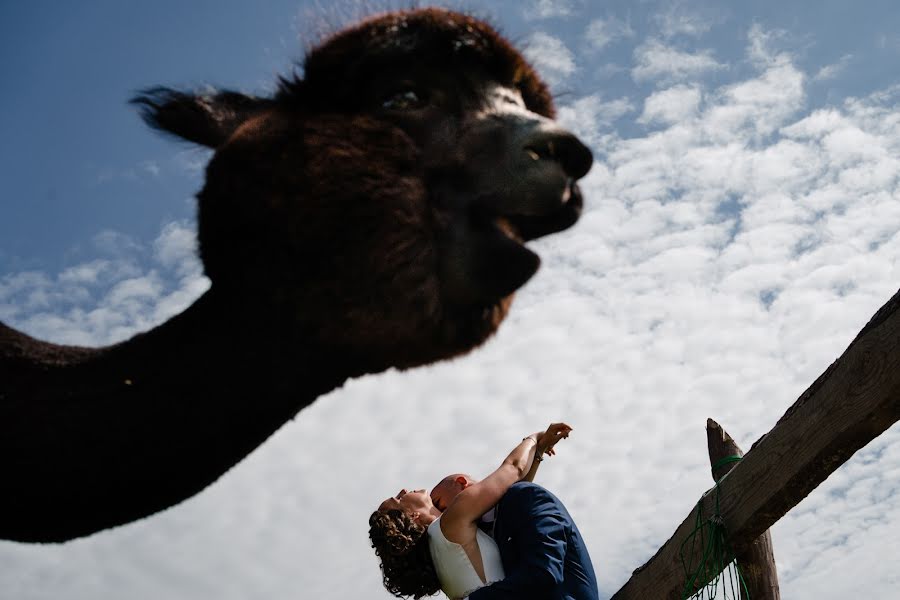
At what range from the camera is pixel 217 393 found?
1.29 m

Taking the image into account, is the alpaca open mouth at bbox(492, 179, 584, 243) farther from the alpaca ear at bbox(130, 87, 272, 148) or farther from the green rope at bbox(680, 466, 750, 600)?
Answer: the green rope at bbox(680, 466, 750, 600)

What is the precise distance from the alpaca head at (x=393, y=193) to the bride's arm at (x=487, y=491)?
2.09 metres

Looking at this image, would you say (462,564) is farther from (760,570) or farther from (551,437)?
(760,570)

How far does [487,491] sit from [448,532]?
0.24 meters

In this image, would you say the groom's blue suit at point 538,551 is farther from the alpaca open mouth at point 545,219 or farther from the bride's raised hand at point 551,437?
the alpaca open mouth at point 545,219

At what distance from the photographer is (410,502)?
3877 millimetres

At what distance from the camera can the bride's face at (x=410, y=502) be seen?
12.5ft

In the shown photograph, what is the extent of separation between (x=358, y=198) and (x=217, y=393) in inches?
16.2

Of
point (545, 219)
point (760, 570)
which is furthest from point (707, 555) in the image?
point (545, 219)

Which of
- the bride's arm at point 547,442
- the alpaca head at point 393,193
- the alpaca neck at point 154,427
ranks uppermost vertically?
the bride's arm at point 547,442

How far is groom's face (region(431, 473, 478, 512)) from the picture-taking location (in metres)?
3.86

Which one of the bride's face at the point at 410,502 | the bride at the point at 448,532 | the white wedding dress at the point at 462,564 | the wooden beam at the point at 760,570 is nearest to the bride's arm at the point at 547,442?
the bride at the point at 448,532

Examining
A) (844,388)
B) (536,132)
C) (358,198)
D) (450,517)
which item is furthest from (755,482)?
(358,198)

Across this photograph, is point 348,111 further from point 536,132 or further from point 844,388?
point 844,388
